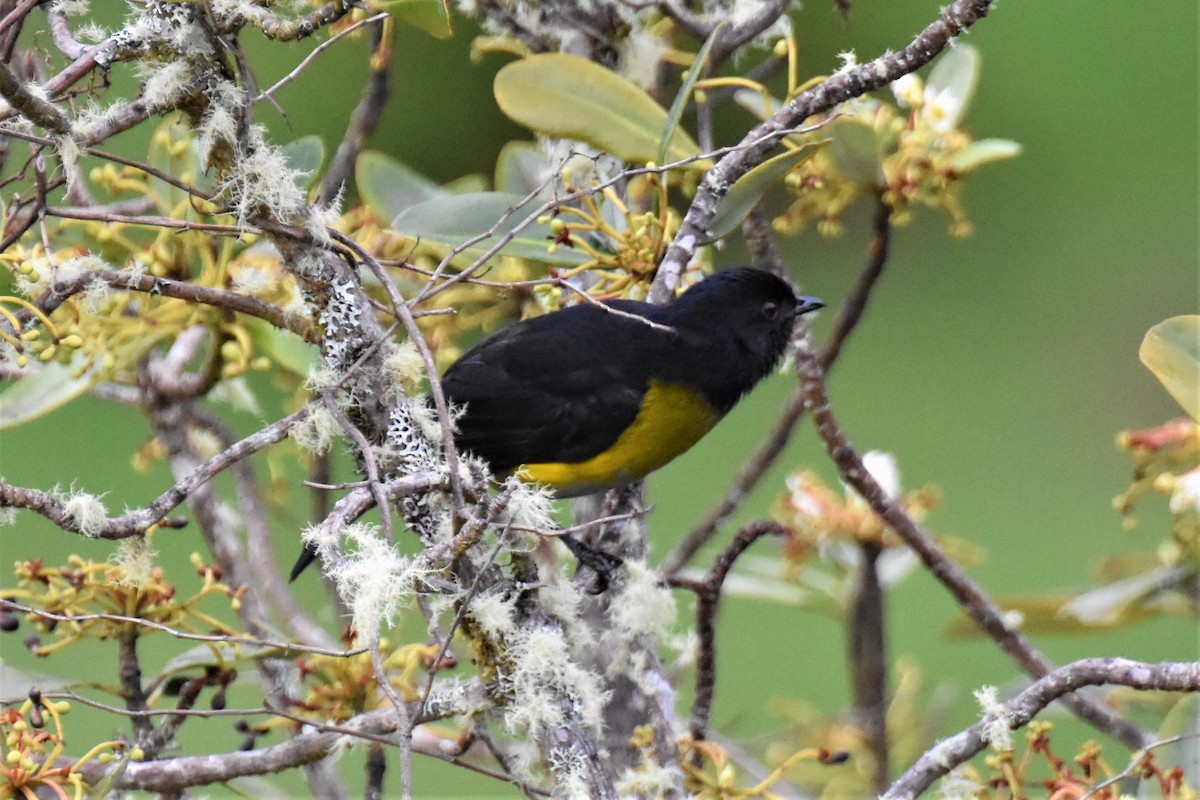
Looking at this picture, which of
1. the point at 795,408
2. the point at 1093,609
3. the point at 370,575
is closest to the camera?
the point at 370,575

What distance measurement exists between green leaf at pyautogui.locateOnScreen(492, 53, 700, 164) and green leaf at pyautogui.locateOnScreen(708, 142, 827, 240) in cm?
11

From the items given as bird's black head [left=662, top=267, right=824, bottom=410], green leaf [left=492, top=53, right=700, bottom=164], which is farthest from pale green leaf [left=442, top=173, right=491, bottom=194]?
green leaf [left=492, top=53, right=700, bottom=164]

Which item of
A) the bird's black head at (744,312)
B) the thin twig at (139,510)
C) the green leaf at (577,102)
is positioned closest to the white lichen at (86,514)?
the thin twig at (139,510)

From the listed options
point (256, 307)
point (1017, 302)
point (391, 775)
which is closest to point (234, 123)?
point (256, 307)

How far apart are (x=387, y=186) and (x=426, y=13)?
559 mm

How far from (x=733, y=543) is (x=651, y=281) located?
508 millimetres

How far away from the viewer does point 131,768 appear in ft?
4.29

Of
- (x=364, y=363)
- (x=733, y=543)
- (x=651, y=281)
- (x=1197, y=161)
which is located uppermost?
(x=1197, y=161)

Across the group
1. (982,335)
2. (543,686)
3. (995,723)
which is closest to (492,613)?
(543,686)

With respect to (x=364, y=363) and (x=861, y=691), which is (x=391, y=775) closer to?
(x=861, y=691)

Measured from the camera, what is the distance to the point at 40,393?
1.66m

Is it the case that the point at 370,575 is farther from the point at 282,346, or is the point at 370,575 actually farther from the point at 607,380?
the point at 607,380

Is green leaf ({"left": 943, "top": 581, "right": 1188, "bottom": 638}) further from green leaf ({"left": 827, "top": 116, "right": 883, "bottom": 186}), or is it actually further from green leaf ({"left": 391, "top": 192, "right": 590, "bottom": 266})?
green leaf ({"left": 391, "top": 192, "right": 590, "bottom": 266})

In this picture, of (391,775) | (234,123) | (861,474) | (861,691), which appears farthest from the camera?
(391,775)
